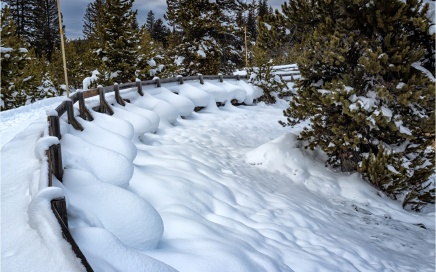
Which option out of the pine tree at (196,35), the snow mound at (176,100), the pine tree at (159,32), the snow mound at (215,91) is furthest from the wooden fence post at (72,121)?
the pine tree at (159,32)

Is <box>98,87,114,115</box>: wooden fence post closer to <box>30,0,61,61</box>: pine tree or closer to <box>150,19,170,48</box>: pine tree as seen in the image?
<box>30,0,61,61</box>: pine tree

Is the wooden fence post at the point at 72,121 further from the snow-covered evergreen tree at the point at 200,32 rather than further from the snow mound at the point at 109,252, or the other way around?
the snow-covered evergreen tree at the point at 200,32

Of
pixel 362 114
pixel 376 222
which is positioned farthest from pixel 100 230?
pixel 362 114

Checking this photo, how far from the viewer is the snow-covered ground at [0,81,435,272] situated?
9.02 ft

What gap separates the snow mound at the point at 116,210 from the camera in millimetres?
3402

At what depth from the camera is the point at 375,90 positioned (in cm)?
777

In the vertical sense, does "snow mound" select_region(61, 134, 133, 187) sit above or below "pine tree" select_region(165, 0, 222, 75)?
below

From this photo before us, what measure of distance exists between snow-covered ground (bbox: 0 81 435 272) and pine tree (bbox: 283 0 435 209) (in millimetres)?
716

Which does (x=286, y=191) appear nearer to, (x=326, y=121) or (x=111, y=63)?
(x=326, y=121)

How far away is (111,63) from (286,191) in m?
16.6

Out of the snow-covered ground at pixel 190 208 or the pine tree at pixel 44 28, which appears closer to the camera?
the snow-covered ground at pixel 190 208

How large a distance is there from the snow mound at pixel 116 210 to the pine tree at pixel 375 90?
17.8 ft

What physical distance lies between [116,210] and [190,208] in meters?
1.66

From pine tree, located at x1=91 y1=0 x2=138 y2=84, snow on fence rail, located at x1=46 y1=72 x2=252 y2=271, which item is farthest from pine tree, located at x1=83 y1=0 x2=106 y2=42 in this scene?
snow on fence rail, located at x1=46 y1=72 x2=252 y2=271
